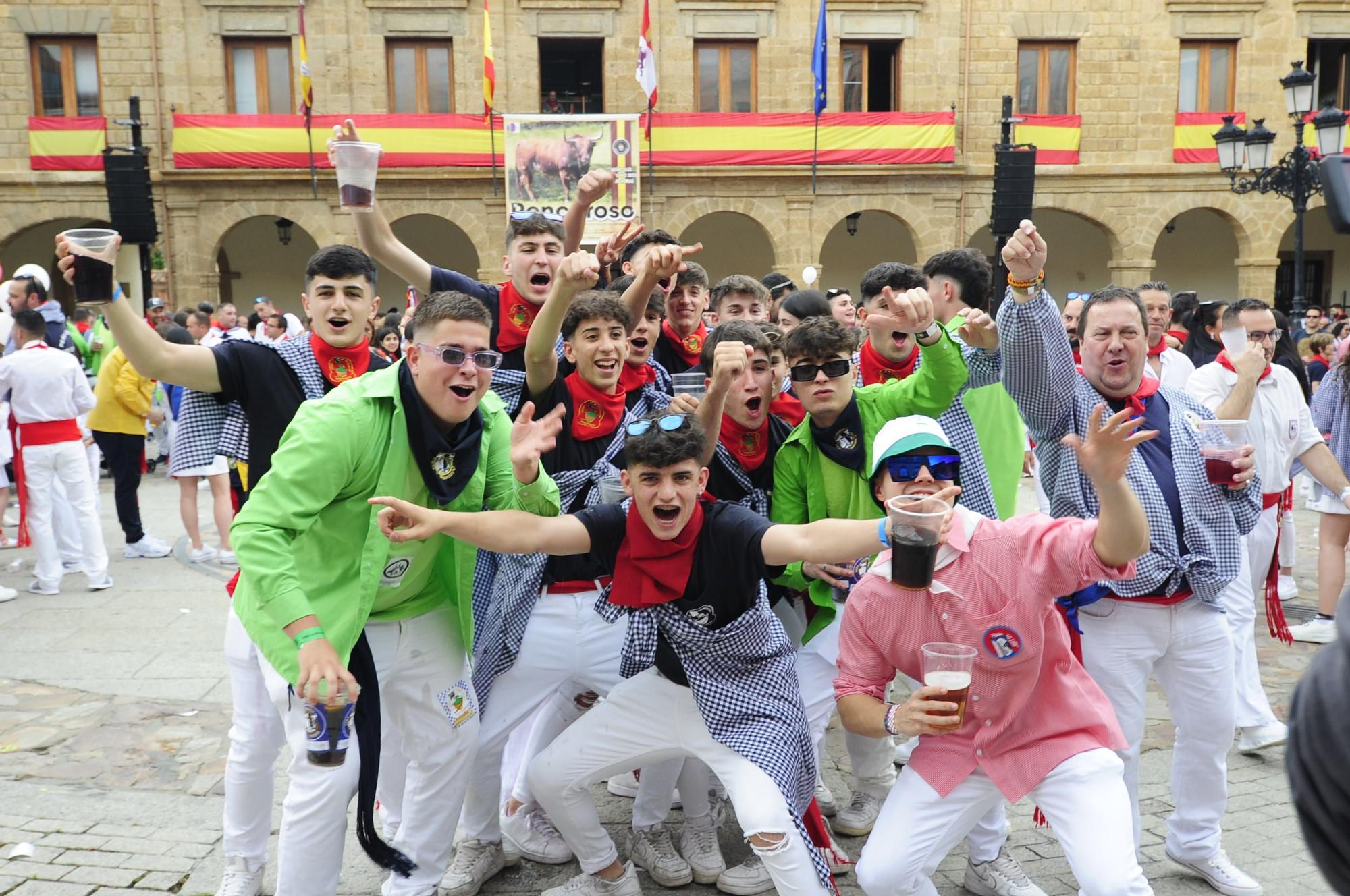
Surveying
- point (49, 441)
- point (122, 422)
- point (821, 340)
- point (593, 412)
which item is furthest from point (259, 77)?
point (821, 340)

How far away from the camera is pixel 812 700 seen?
4094 millimetres

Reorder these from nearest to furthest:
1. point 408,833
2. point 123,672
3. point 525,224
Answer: point 408,833
point 525,224
point 123,672

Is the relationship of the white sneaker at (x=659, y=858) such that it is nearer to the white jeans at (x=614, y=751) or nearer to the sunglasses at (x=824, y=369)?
the white jeans at (x=614, y=751)

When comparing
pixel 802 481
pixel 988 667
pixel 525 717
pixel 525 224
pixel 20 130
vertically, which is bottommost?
pixel 525 717

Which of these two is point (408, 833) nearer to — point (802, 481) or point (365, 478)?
point (365, 478)

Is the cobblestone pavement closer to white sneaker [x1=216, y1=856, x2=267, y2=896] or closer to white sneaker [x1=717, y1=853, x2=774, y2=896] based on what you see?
white sneaker [x1=717, y1=853, x2=774, y2=896]

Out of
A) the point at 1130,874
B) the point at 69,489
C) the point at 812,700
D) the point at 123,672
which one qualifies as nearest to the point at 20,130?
the point at 69,489

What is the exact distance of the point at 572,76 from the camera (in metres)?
23.6

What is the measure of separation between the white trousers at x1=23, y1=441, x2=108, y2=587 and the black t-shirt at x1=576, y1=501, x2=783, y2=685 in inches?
239

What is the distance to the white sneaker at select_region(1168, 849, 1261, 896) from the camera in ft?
12.2

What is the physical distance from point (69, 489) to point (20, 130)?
1725cm

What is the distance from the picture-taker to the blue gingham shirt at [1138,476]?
3621mm

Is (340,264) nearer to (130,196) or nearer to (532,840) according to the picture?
(532,840)

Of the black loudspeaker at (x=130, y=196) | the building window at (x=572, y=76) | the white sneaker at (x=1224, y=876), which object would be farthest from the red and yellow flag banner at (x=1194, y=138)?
the white sneaker at (x=1224, y=876)
